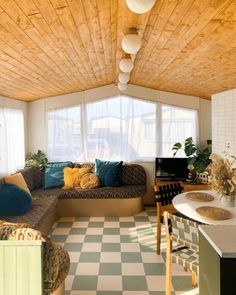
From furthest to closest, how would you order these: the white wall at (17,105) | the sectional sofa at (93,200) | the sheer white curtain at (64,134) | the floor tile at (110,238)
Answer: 1. the sheer white curtain at (64,134)
2. the sectional sofa at (93,200)
3. the white wall at (17,105)
4. the floor tile at (110,238)

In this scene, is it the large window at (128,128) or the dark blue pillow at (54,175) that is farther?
the large window at (128,128)

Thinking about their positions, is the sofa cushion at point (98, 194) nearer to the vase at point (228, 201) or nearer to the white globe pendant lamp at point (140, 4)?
the vase at point (228, 201)

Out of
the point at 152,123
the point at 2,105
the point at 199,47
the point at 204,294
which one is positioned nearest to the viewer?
the point at 204,294

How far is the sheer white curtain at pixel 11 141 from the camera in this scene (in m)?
4.52

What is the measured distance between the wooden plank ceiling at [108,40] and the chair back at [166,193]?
1468 mm

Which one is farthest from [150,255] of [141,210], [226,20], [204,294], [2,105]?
[2,105]

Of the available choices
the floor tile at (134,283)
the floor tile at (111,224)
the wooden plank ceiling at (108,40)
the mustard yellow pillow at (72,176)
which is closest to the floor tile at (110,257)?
the floor tile at (134,283)

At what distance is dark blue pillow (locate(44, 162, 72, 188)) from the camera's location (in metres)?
5.30

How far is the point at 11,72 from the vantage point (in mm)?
3258

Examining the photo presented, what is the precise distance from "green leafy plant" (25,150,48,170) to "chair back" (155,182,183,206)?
2.84m

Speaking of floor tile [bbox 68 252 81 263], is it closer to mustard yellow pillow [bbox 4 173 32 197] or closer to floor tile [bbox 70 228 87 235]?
floor tile [bbox 70 228 87 235]

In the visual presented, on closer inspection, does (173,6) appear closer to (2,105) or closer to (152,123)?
(2,105)

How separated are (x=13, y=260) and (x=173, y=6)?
2043 mm

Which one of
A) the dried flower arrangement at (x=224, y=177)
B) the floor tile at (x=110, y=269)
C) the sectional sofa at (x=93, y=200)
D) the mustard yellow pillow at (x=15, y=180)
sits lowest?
the floor tile at (x=110, y=269)
